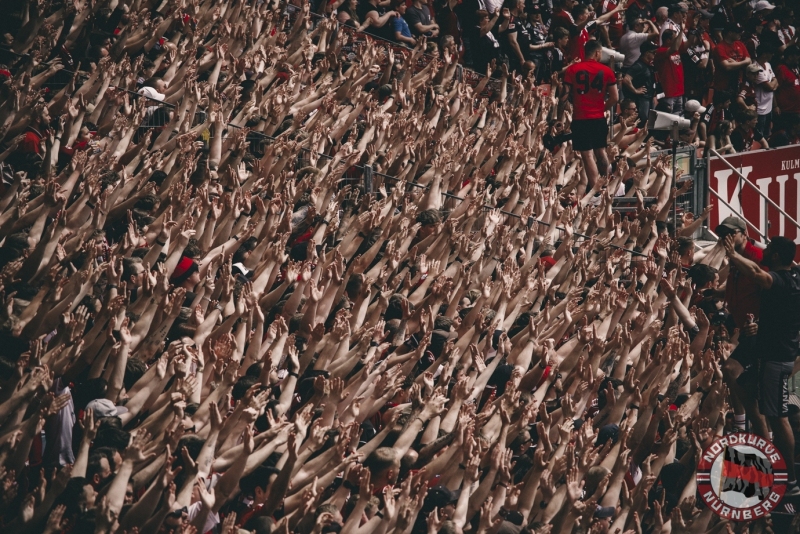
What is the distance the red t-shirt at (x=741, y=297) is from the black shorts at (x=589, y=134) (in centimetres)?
354

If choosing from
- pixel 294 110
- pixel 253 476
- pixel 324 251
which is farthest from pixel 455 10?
pixel 253 476

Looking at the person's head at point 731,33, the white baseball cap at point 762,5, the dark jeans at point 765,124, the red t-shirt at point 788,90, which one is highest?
the person's head at point 731,33

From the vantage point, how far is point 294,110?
1179 cm

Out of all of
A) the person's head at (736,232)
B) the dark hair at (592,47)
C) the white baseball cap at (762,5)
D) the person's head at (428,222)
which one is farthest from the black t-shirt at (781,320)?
the white baseball cap at (762,5)

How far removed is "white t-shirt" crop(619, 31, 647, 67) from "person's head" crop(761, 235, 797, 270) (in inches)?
267

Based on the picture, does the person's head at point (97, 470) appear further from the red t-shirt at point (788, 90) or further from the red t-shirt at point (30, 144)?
the red t-shirt at point (788, 90)

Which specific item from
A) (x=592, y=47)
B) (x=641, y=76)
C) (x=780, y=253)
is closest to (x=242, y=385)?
(x=780, y=253)

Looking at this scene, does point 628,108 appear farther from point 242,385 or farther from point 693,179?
point 242,385

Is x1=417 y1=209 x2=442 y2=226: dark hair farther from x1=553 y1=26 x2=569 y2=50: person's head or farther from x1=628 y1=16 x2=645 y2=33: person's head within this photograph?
x1=628 y1=16 x2=645 y2=33: person's head

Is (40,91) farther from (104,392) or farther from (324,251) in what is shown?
(104,392)

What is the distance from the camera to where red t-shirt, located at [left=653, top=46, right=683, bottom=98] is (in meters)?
15.0

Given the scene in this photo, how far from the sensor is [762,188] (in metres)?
13.0

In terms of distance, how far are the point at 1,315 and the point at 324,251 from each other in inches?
110

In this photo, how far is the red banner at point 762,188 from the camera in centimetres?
1256
